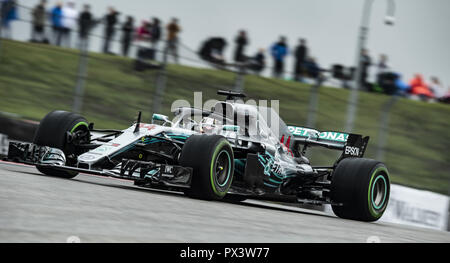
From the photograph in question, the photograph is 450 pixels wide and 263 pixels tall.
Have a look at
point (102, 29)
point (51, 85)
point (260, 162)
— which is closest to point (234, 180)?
A: point (260, 162)

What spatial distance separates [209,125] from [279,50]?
8.21 metres

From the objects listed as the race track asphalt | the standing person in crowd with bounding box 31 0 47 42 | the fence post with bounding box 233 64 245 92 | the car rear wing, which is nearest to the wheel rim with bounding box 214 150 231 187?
the race track asphalt

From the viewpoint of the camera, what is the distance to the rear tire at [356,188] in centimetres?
1016

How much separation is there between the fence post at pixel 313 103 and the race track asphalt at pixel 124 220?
605 cm

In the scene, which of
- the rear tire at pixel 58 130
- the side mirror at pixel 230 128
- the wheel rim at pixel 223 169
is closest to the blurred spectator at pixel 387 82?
the side mirror at pixel 230 128

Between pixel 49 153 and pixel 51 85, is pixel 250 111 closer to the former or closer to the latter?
pixel 49 153

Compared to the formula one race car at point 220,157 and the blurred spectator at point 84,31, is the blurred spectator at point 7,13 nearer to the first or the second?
the blurred spectator at point 84,31

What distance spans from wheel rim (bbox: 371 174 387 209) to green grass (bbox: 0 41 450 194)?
3642mm

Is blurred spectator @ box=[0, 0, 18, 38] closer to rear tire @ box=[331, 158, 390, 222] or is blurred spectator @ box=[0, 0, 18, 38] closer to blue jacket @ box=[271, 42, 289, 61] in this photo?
rear tire @ box=[331, 158, 390, 222]

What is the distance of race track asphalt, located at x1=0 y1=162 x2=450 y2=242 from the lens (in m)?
4.71

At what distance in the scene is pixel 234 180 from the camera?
9992 mm
